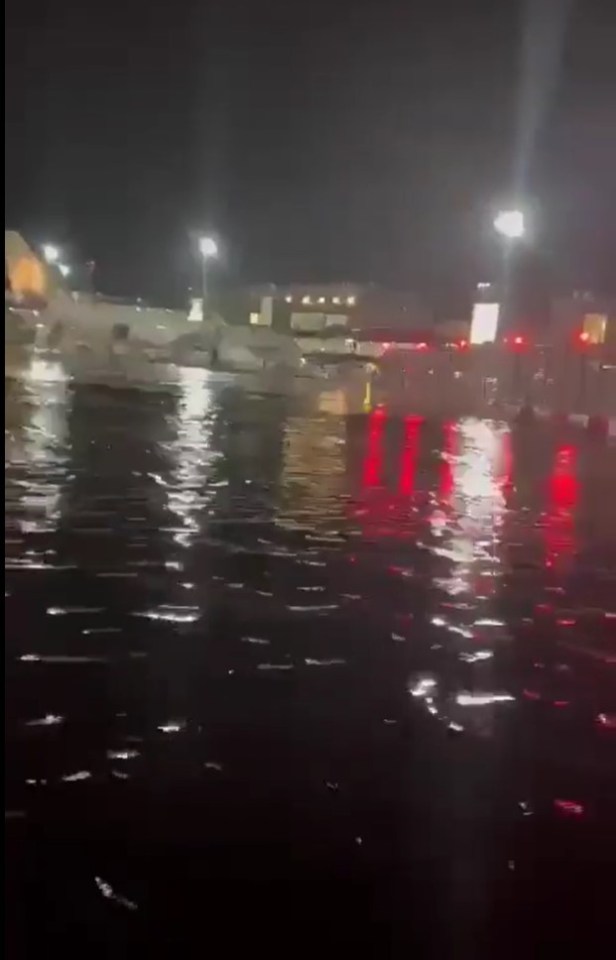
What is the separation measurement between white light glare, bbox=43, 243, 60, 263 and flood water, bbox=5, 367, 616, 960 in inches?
515

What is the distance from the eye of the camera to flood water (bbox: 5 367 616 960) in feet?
11.6

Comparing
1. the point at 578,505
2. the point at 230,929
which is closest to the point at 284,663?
the point at 230,929

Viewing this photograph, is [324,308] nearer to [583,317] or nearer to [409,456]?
[583,317]

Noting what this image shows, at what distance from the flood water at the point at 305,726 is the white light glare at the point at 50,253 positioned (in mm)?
13075

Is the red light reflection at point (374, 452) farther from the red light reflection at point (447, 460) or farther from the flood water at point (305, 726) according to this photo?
the flood water at point (305, 726)

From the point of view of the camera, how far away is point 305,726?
4992 mm

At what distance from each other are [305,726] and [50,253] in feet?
65.9

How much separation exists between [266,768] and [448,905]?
1.07m

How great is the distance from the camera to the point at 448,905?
11.8ft

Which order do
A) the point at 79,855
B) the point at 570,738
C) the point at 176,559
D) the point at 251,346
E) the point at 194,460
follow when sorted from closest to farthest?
the point at 79,855, the point at 570,738, the point at 176,559, the point at 194,460, the point at 251,346

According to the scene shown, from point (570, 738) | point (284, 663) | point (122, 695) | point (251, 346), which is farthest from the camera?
point (251, 346)

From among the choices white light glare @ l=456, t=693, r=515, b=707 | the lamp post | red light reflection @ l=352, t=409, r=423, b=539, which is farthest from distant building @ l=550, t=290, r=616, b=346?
white light glare @ l=456, t=693, r=515, b=707

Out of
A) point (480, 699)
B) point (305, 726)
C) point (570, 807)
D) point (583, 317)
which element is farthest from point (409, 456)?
point (583, 317)

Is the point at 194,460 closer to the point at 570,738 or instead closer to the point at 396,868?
the point at 570,738
